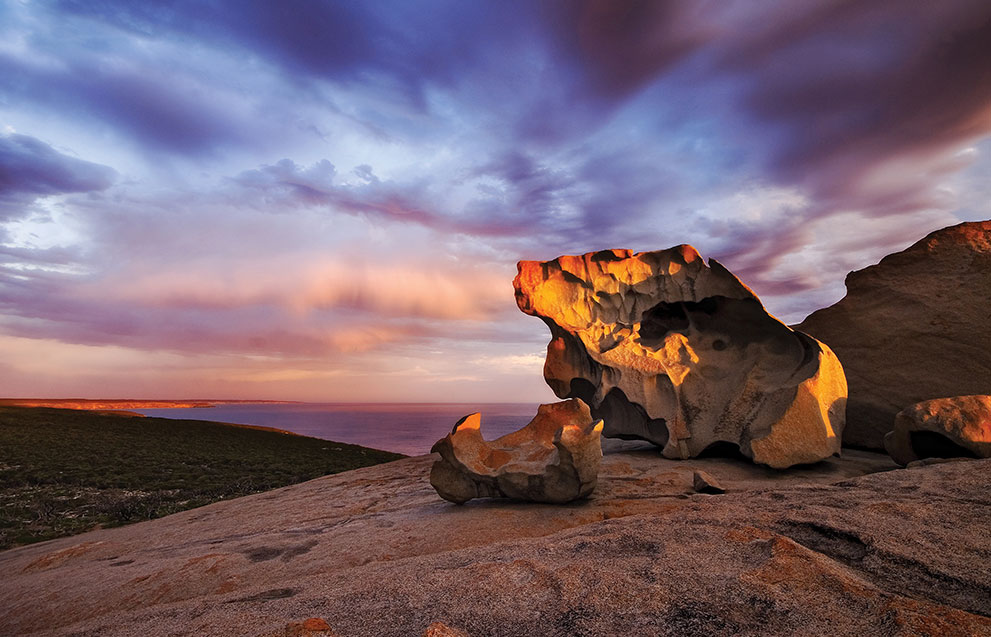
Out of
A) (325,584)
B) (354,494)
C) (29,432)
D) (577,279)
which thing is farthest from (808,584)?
(29,432)

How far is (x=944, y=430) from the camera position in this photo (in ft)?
21.1

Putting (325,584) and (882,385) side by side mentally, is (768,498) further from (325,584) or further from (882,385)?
(882,385)

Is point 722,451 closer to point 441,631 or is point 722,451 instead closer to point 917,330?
point 917,330

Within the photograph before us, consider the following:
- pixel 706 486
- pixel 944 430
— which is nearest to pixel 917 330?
pixel 944 430

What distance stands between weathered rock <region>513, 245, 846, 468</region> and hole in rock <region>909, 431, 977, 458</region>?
3.44 feet

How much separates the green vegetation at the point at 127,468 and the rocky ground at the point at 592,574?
492cm

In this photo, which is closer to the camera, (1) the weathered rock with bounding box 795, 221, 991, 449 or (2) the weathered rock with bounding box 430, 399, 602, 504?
(2) the weathered rock with bounding box 430, 399, 602, 504

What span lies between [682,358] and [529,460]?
5009 mm

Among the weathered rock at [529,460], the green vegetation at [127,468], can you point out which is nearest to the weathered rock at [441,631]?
the weathered rock at [529,460]

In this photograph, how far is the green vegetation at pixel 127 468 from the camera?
10.3 meters

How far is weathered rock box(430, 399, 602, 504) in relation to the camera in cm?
596

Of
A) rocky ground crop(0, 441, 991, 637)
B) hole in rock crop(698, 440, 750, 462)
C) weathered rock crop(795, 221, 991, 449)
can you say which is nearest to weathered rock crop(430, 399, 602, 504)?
rocky ground crop(0, 441, 991, 637)

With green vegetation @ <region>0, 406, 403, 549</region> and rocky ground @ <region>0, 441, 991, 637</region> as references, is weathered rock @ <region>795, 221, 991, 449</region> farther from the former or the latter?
green vegetation @ <region>0, 406, 403, 549</region>

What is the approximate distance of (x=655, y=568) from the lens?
2.72 meters
